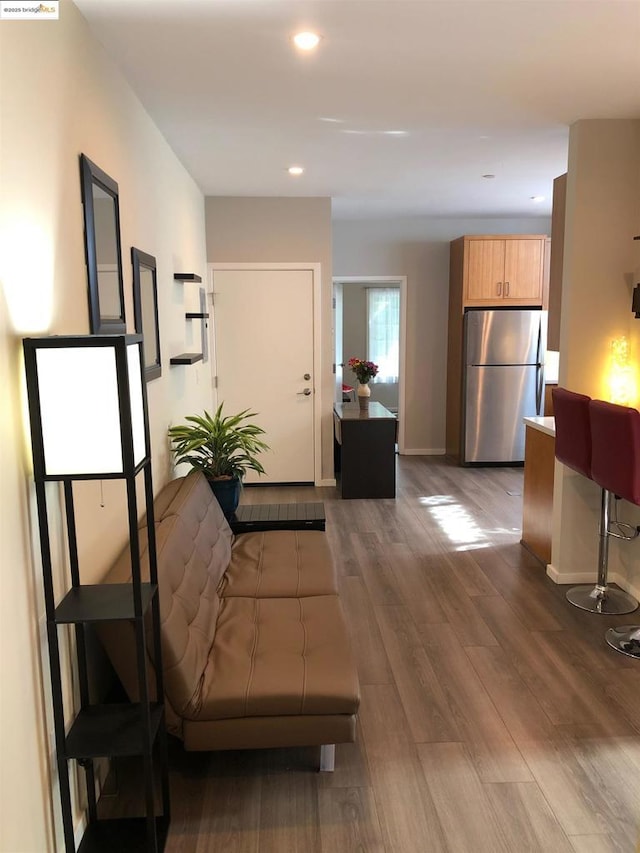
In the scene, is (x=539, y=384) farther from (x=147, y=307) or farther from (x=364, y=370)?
(x=147, y=307)

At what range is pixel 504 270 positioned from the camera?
6.67 meters

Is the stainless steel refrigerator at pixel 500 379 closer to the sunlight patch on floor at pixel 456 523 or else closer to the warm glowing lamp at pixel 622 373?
the sunlight patch on floor at pixel 456 523

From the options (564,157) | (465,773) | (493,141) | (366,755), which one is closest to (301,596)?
(366,755)

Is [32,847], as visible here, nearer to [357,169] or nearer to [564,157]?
[357,169]

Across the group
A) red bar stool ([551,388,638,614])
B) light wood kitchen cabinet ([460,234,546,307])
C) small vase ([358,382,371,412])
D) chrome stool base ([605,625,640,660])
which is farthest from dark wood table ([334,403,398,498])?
chrome stool base ([605,625,640,660])

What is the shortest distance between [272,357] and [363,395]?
2.91 ft

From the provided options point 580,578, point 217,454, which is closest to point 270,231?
point 217,454

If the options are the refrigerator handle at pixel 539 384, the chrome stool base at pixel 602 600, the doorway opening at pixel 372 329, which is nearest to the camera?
the chrome stool base at pixel 602 600

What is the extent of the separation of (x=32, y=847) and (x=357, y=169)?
4.16 meters

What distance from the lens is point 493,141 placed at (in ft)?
12.5

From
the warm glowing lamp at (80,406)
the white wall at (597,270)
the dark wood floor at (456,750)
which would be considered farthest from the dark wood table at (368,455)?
the warm glowing lamp at (80,406)

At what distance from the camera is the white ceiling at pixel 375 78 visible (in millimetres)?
2184

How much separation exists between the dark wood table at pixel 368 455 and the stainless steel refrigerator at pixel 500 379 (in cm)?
144

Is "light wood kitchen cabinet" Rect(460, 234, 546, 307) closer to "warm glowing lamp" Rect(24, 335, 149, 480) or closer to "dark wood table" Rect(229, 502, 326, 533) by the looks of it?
"dark wood table" Rect(229, 502, 326, 533)
